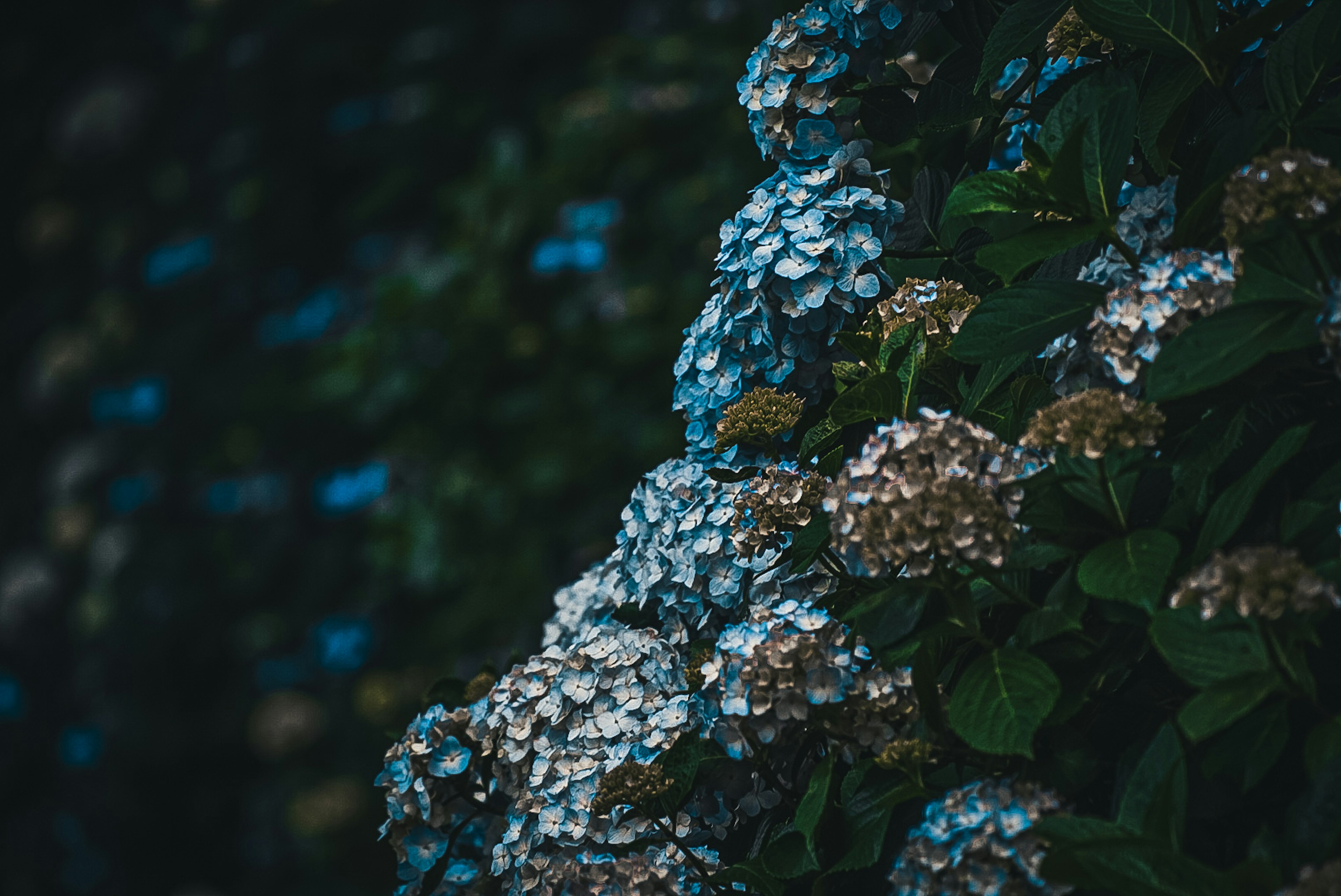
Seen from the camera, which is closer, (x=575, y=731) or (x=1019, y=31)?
(x=1019, y=31)

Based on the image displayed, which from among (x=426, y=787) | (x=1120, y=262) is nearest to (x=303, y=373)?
(x=426, y=787)

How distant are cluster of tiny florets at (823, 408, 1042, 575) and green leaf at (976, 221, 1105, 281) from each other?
163 millimetres

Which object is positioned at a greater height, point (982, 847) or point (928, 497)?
point (928, 497)

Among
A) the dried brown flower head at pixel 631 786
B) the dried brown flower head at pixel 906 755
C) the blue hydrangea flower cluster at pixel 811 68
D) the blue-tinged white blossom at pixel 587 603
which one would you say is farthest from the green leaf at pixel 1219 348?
the blue-tinged white blossom at pixel 587 603

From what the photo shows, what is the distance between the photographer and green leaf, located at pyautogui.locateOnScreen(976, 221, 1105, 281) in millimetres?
919

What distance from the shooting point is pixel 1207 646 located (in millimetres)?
721

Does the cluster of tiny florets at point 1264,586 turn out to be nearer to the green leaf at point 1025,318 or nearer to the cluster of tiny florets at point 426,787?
the green leaf at point 1025,318

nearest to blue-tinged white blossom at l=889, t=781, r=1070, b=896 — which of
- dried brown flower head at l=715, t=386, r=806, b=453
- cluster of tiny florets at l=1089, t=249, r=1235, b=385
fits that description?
cluster of tiny florets at l=1089, t=249, r=1235, b=385

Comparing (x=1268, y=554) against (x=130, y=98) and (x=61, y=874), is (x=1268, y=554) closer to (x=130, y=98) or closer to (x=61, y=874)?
(x=61, y=874)

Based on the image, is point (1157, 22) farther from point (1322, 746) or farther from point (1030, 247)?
point (1322, 746)

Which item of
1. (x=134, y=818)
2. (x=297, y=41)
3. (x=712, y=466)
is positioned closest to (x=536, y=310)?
(x=297, y=41)

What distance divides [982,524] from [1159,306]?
23cm

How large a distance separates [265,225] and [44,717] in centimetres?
114

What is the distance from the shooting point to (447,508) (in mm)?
2150
